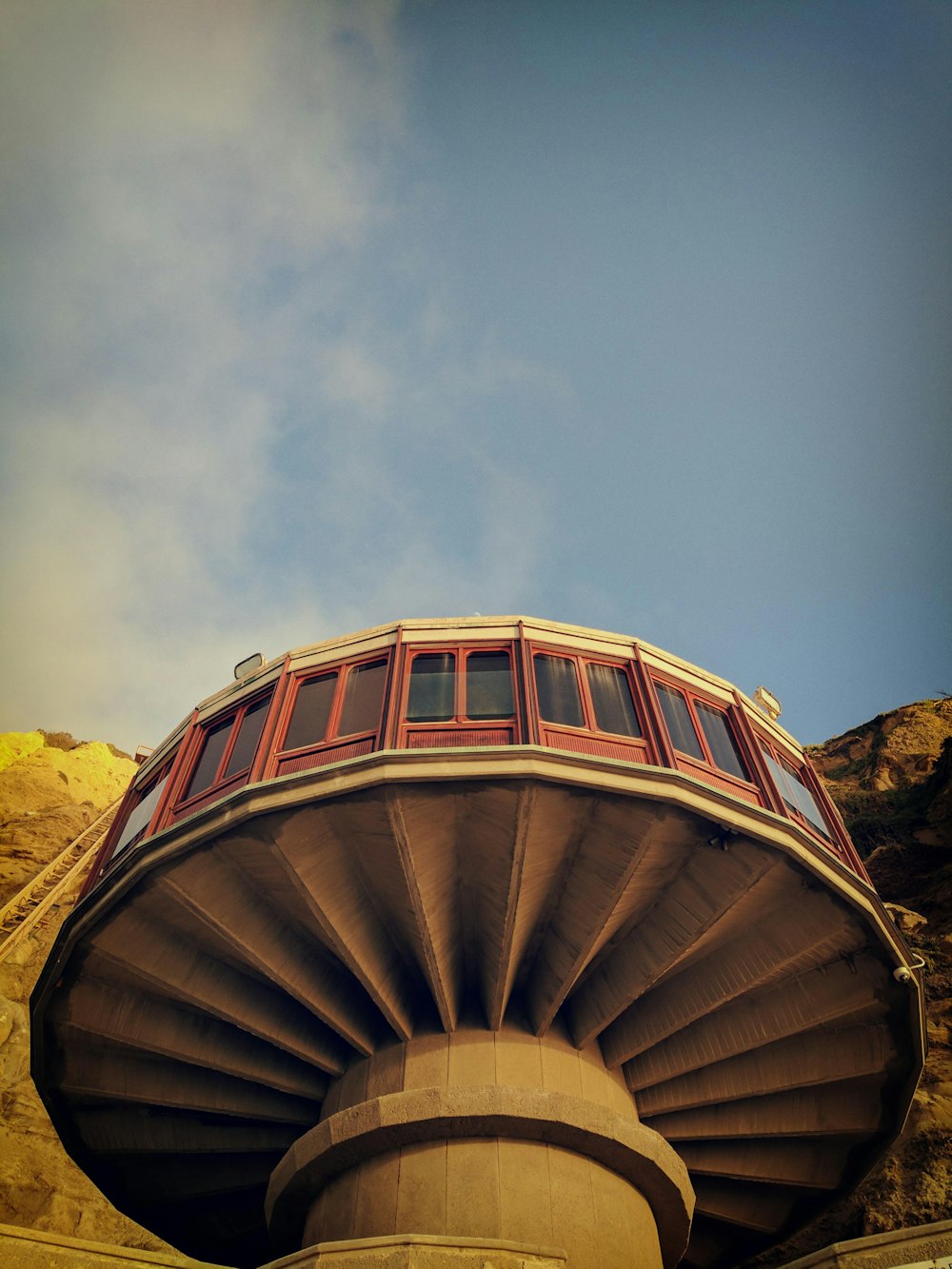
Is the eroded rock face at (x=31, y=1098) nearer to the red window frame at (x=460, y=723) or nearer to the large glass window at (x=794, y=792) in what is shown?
the red window frame at (x=460, y=723)

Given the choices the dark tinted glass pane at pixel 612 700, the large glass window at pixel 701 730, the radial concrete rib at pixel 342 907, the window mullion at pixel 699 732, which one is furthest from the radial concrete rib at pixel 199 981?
the window mullion at pixel 699 732

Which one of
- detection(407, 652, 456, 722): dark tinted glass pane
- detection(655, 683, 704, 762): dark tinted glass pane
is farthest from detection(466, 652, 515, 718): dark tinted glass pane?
detection(655, 683, 704, 762): dark tinted glass pane

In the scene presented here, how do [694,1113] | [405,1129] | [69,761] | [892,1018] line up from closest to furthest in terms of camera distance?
[405,1129]
[892,1018]
[694,1113]
[69,761]

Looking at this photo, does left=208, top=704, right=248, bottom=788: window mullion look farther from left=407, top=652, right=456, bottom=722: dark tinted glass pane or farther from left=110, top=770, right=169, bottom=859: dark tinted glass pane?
left=407, top=652, right=456, bottom=722: dark tinted glass pane

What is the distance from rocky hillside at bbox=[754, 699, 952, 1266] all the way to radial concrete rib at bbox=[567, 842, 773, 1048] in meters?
8.96

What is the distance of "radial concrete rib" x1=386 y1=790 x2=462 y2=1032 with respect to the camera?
11.5 m

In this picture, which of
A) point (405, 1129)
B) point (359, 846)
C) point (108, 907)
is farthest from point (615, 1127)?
point (108, 907)

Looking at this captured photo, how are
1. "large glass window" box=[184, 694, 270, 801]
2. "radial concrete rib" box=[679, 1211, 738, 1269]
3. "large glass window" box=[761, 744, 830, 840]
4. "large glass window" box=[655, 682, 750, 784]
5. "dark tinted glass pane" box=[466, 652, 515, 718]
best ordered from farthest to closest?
"radial concrete rib" box=[679, 1211, 738, 1269] < "large glass window" box=[761, 744, 830, 840] < "large glass window" box=[184, 694, 270, 801] < "large glass window" box=[655, 682, 750, 784] < "dark tinted glass pane" box=[466, 652, 515, 718]

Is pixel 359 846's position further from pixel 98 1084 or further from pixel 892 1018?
pixel 892 1018

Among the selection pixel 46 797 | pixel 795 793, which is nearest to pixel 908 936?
pixel 795 793

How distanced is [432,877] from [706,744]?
Answer: 527 centimetres

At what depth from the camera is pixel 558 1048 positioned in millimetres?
13930

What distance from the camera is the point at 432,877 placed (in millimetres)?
12164

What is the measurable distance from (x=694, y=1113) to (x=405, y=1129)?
633cm
